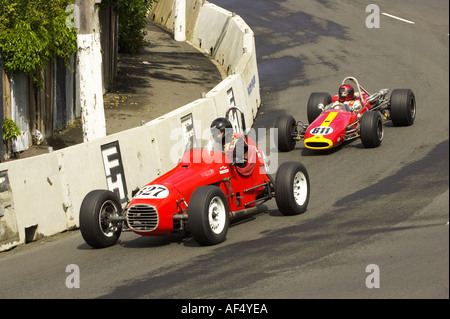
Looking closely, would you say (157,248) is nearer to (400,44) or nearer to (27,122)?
(27,122)

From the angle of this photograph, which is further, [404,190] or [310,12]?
[310,12]

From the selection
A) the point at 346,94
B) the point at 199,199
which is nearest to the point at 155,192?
the point at 199,199

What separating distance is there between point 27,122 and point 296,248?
26.8 feet

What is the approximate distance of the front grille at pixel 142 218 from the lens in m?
10.3

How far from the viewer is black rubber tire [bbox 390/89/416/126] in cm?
1700

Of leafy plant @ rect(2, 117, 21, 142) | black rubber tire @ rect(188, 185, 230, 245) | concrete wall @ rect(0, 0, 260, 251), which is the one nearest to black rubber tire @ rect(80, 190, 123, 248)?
black rubber tire @ rect(188, 185, 230, 245)

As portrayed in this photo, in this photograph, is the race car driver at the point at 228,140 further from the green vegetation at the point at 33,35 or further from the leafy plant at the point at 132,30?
the leafy plant at the point at 132,30

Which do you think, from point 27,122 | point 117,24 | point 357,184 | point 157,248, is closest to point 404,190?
point 357,184

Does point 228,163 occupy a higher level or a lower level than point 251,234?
higher

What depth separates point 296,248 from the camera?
383 inches

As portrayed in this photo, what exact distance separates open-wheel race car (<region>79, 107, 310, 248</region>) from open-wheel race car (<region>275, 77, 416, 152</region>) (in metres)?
3.73

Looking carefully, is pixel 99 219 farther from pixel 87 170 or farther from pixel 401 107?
pixel 401 107

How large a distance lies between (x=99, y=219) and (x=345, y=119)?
22.3 feet

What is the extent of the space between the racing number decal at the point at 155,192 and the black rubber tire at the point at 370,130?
6116 millimetres
